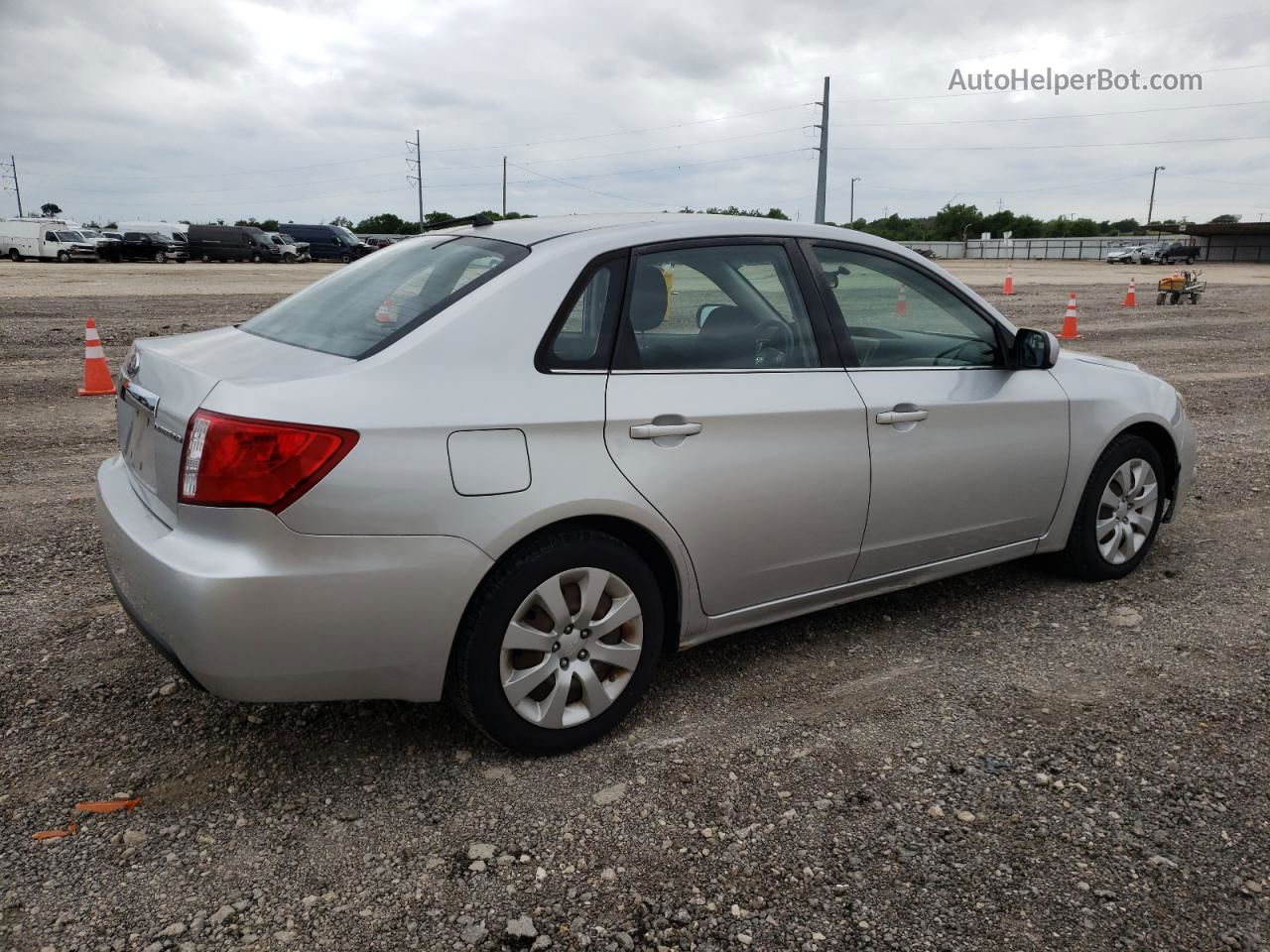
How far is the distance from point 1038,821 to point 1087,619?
166 cm

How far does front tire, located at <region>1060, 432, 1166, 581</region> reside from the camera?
4.48 meters

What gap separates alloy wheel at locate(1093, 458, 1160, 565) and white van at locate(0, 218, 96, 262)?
4690cm

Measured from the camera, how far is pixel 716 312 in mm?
3541

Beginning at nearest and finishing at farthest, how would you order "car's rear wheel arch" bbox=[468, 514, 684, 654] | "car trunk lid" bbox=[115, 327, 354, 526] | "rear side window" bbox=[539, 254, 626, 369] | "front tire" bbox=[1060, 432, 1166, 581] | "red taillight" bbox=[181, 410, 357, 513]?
"red taillight" bbox=[181, 410, 357, 513] → "car trunk lid" bbox=[115, 327, 354, 526] → "car's rear wheel arch" bbox=[468, 514, 684, 654] → "rear side window" bbox=[539, 254, 626, 369] → "front tire" bbox=[1060, 432, 1166, 581]

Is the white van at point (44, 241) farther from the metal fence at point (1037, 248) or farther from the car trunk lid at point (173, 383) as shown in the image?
the metal fence at point (1037, 248)

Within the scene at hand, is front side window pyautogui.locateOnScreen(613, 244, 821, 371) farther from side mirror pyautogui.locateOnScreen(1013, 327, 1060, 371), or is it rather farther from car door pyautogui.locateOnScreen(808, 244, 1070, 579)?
side mirror pyautogui.locateOnScreen(1013, 327, 1060, 371)

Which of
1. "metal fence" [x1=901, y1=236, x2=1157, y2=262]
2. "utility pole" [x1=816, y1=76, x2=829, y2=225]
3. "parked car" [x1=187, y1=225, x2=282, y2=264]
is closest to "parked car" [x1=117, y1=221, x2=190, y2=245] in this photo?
"parked car" [x1=187, y1=225, x2=282, y2=264]

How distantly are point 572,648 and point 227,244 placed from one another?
49.3m

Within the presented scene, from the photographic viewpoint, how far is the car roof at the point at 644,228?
3.38 m

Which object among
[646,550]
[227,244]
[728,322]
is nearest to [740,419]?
[728,322]

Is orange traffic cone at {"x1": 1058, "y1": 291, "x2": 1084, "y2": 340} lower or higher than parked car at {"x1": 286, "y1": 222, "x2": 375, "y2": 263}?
lower

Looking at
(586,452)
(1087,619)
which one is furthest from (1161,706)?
(586,452)

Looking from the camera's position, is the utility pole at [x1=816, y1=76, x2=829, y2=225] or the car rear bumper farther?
the utility pole at [x1=816, y1=76, x2=829, y2=225]

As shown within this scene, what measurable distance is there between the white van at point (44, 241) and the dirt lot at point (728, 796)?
147 ft
